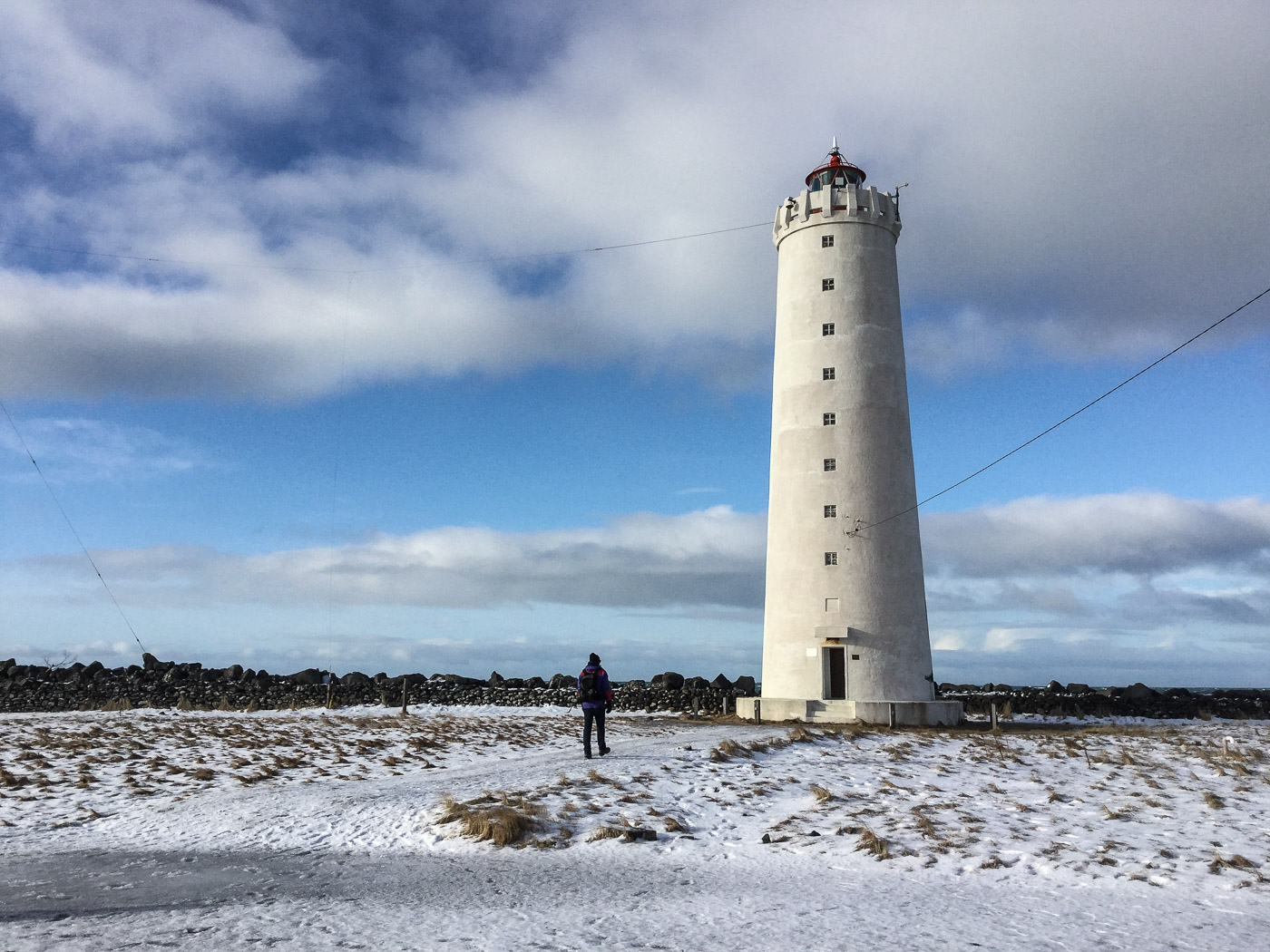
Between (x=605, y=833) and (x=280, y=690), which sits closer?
(x=605, y=833)

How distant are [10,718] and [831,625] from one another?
27999mm

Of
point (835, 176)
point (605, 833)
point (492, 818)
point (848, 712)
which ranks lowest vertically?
point (605, 833)

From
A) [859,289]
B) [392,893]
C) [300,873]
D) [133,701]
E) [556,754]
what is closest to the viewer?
[392,893]

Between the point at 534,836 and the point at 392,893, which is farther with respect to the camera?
the point at 534,836

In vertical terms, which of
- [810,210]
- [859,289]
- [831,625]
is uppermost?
[810,210]

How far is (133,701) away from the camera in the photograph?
129ft

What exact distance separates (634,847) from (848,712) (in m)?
17.6

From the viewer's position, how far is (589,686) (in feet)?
57.9

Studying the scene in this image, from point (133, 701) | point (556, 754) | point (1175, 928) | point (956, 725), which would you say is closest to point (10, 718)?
point (133, 701)

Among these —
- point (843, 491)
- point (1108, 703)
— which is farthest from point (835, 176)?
point (1108, 703)

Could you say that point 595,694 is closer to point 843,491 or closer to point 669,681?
point 843,491

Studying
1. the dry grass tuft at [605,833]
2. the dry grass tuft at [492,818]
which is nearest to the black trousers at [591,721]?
the dry grass tuft at [492,818]

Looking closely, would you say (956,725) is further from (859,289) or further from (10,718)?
(10,718)

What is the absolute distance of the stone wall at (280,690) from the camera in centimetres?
3828
